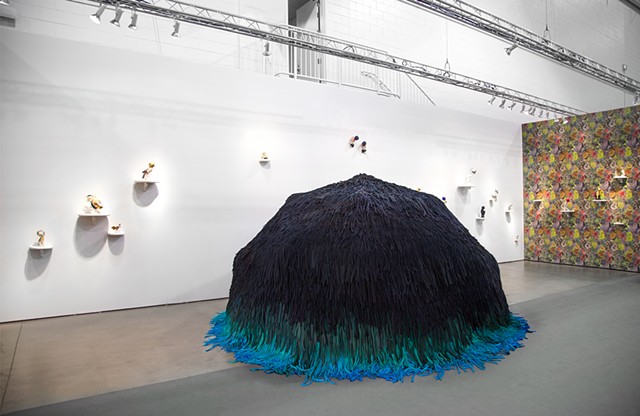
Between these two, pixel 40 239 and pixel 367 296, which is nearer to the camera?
pixel 367 296

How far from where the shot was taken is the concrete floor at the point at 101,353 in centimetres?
224

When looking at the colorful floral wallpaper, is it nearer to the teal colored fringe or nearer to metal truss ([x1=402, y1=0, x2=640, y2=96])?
metal truss ([x1=402, y1=0, x2=640, y2=96])

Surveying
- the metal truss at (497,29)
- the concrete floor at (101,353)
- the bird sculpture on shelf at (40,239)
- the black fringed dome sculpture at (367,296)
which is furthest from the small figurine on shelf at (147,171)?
the metal truss at (497,29)

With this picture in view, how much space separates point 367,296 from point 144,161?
2964 mm

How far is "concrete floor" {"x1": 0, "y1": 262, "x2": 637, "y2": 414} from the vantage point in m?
2.24

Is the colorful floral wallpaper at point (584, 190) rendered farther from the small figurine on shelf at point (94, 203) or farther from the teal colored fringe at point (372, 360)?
the small figurine on shelf at point (94, 203)

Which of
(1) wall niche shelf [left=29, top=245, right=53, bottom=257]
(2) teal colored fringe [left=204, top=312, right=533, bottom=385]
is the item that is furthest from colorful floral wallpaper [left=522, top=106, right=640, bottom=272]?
(1) wall niche shelf [left=29, top=245, right=53, bottom=257]

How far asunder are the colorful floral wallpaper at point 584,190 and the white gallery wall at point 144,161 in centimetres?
321

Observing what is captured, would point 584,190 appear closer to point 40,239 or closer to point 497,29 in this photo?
point 497,29

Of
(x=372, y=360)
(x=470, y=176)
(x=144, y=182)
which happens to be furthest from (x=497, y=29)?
(x=144, y=182)

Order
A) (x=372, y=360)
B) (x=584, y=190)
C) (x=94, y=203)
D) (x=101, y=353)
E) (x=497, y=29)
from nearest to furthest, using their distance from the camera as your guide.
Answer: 1. (x=372, y=360)
2. (x=101, y=353)
3. (x=94, y=203)
4. (x=497, y=29)
5. (x=584, y=190)

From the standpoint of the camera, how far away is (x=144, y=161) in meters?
4.14

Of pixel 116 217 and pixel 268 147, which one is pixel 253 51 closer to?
pixel 268 147

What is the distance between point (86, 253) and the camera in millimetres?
3820
